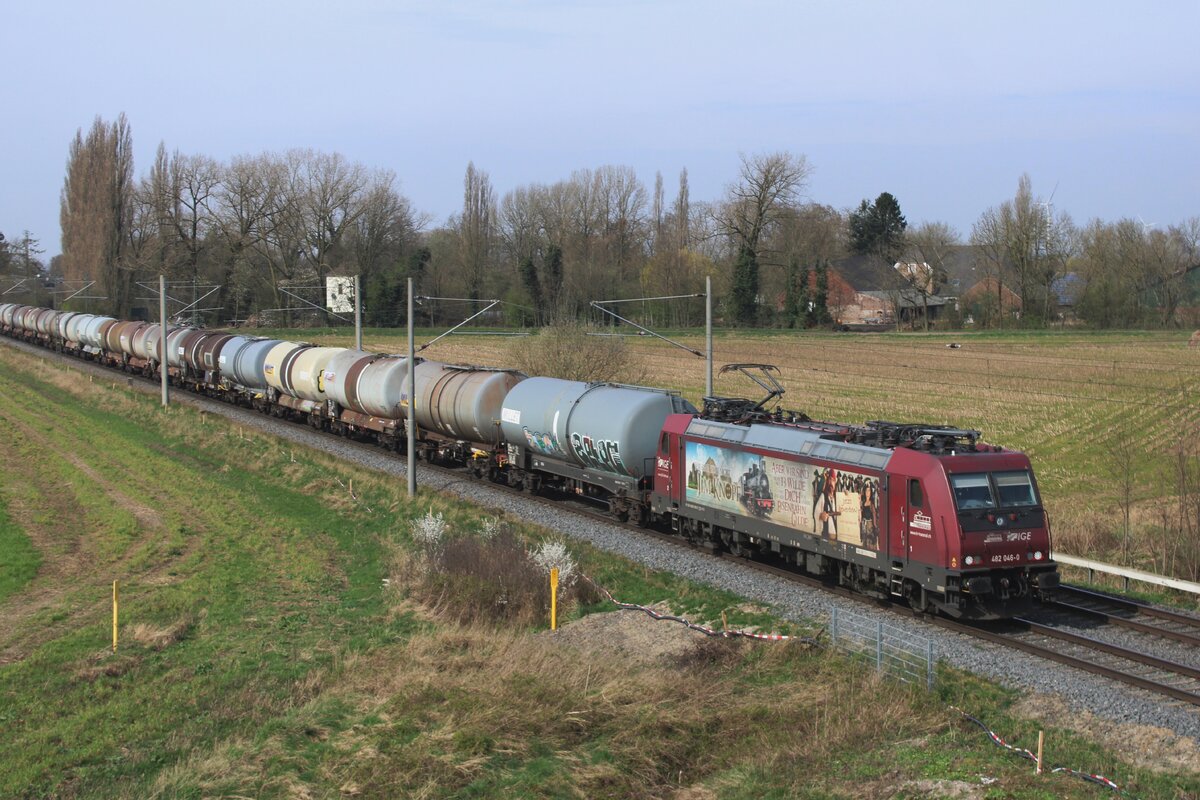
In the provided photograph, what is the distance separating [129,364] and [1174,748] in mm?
63707

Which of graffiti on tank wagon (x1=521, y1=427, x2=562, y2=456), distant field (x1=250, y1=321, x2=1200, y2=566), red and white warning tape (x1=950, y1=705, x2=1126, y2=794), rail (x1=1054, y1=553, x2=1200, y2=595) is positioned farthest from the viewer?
distant field (x1=250, y1=321, x2=1200, y2=566)

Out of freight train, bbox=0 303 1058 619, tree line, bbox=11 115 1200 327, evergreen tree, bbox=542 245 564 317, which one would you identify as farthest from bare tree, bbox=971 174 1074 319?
freight train, bbox=0 303 1058 619

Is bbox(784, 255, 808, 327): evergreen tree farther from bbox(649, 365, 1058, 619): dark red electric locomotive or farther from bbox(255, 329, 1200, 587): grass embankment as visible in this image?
bbox(649, 365, 1058, 619): dark red electric locomotive

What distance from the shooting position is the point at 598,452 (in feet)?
86.8

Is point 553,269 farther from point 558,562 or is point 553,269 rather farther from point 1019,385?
point 558,562

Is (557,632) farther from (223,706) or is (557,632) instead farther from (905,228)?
(905,228)

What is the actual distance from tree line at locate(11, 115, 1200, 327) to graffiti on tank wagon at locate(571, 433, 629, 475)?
222ft

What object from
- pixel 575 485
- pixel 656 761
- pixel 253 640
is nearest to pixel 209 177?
pixel 575 485

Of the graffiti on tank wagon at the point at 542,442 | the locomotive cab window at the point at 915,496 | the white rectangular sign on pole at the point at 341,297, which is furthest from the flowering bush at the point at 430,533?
the white rectangular sign on pole at the point at 341,297

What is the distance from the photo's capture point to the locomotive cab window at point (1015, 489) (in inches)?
694

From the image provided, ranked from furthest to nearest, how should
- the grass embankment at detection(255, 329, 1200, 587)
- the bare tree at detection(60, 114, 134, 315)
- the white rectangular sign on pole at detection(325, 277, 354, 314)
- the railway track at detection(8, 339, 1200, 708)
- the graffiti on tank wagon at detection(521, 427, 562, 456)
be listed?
the bare tree at detection(60, 114, 134, 315), the white rectangular sign on pole at detection(325, 277, 354, 314), the graffiti on tank wagon at detection(521, 427, 562, 456), the grass embankment at detection(255, 329, 1200, 587), the railway track at detection(8, 339, 1200, 708)

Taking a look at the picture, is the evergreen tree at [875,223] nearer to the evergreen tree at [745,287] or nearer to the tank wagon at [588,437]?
the evergreen tree at [745,287]

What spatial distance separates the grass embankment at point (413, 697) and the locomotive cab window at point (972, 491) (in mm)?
3460

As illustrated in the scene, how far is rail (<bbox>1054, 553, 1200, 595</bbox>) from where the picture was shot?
18.9 m
